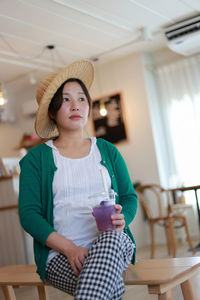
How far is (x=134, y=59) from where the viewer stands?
20.4 feet

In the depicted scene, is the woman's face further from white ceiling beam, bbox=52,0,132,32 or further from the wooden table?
white ceiling beam, bbox=52,0,132,32

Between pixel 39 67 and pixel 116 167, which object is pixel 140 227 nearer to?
pixel 39 67

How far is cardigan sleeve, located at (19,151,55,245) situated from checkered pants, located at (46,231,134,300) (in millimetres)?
125

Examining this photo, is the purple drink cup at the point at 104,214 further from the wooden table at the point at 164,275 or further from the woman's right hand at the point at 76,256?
the wooden table at the point at 164,275

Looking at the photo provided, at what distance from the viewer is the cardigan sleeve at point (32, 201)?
1.53 metres

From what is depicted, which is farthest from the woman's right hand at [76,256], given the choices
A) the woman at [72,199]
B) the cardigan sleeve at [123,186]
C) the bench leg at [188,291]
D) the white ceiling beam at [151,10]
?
the white ceiling beam at [151,10]

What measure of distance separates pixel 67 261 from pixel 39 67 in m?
4.97

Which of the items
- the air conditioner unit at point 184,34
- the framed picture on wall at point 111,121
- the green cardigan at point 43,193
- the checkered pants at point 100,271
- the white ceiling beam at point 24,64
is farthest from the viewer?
the framed picture on wall at point 111,121

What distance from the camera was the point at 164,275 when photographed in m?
1.51

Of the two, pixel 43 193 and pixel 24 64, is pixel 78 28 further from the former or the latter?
pixel 43 193

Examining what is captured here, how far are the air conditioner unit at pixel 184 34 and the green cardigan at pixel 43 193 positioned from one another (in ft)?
12.5

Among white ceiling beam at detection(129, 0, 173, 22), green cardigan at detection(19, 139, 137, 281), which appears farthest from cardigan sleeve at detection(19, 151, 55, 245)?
white ceiling beam at detection(129, 0, 173, 22)

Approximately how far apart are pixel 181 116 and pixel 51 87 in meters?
4.49

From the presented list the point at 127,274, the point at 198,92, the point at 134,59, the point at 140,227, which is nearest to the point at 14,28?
the point at 134,59
